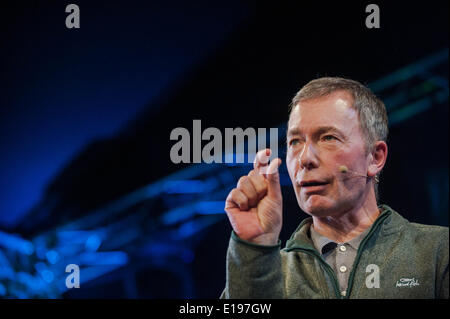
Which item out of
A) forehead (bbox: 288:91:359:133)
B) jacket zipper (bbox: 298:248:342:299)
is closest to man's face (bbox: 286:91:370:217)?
forehead (bbox: 288:91:359:133)

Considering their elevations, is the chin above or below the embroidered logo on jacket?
above

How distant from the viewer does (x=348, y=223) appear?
1562 millimetres

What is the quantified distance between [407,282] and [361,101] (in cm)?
59

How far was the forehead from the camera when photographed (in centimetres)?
152

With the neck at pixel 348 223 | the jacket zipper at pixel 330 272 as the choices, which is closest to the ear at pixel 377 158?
the neck at pixel 348 223

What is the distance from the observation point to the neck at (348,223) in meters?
1.55

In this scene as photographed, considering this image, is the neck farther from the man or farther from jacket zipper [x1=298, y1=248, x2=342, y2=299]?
jacket zipper [x1=298, y1=248, x2=342, y2=299]

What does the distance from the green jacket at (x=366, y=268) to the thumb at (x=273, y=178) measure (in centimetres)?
15

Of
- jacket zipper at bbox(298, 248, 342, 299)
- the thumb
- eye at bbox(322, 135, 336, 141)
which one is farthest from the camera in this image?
eye at bbox(322, 135, 336, 141)

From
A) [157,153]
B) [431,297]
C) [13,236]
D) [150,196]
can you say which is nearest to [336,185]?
[431,297]

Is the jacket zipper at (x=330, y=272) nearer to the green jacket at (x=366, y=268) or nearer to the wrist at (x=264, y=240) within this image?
the green jacket at (x=366, y=268)

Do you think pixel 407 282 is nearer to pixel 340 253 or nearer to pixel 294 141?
pixel 340 253

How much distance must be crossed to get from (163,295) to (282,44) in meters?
1.56

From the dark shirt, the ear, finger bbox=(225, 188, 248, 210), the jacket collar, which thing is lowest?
the dark shirt
